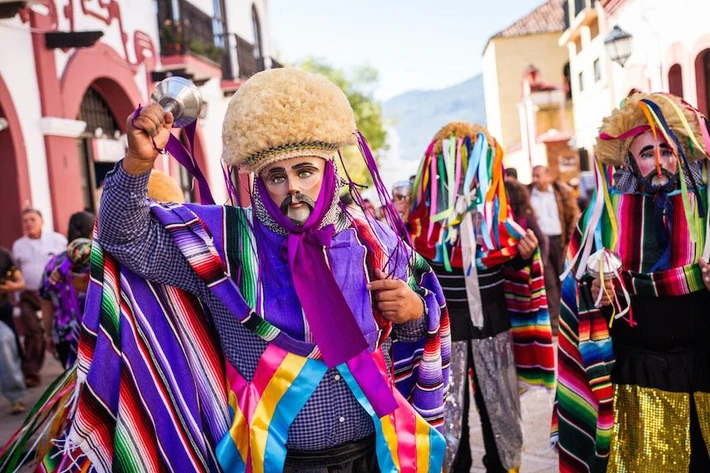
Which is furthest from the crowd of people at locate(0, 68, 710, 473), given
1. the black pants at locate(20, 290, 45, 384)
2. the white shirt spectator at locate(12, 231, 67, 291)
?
the white shirt spectator at locate(12, 231, 67, 291)

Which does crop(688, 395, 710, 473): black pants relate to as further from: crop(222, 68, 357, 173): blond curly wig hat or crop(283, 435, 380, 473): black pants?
crop(222, 68, 357, 173): blond curly wig hat

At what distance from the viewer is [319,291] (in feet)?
6.97

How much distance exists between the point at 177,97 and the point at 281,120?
29 centimetres

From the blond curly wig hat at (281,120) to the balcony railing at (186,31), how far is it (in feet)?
40.9

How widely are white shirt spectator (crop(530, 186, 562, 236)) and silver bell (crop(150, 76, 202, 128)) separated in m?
7.40

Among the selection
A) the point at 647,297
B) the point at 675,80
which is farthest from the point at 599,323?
the point at 675,80

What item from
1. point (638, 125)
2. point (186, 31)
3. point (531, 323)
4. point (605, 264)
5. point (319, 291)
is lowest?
point (531, 323)

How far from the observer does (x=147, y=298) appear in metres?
2.17

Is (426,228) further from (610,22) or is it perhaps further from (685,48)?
(610,22)

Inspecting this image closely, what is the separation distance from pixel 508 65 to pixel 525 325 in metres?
35.3

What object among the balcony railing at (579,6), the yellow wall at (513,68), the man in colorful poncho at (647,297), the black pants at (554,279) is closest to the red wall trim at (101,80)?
the black pants at (554,279)

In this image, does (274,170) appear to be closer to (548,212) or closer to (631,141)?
(631,141)

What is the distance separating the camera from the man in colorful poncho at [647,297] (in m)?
3.14

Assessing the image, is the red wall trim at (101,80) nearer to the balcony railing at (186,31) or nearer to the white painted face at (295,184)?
the balcony railing at (186,31)
